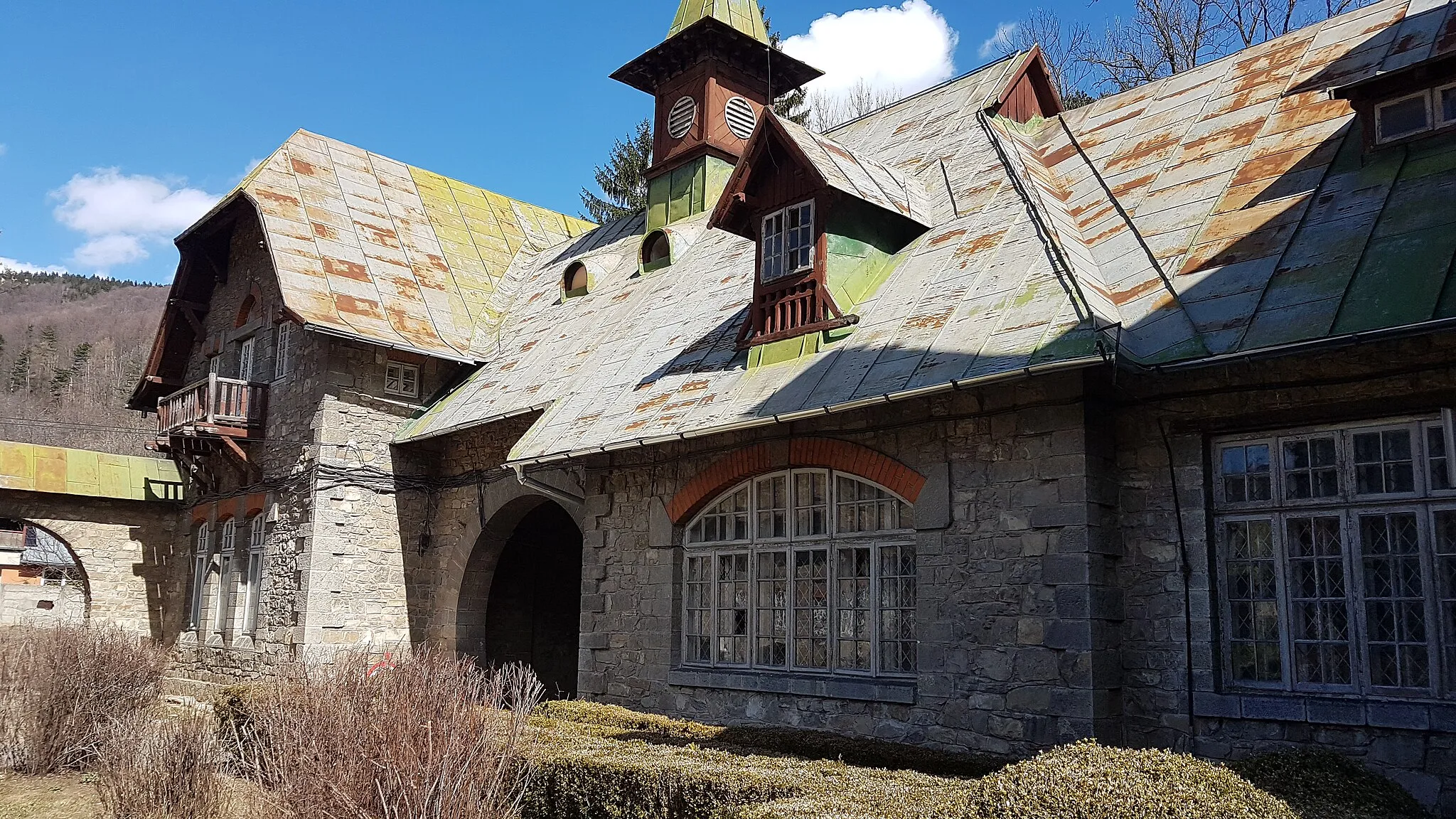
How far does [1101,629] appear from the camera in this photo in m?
8.00

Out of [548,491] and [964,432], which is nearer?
[964,432]

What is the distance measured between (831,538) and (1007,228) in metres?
3.26

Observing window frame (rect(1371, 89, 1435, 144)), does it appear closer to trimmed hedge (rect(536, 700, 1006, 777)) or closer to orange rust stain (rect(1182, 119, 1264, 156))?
orange rust stain (rect(1182, 119, 1264, 156))

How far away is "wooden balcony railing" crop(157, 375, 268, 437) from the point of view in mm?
17203

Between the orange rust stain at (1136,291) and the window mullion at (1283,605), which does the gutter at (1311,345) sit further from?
the window mullion at (1283,605)

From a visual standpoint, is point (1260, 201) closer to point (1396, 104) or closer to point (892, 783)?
point (1396, 104)

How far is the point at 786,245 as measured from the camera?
11.1 m

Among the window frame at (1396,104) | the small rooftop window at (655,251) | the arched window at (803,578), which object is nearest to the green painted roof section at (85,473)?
the small rooftop window at (655,251)

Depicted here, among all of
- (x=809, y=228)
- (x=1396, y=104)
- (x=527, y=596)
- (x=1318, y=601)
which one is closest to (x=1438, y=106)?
(x=1396, y=104)

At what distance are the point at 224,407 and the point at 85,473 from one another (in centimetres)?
521

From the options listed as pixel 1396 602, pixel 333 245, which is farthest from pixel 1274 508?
pixel 333 245

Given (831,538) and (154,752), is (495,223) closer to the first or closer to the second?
(831,538)

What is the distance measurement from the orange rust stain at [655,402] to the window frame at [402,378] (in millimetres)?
6547

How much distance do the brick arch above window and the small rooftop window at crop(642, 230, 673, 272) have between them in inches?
218
